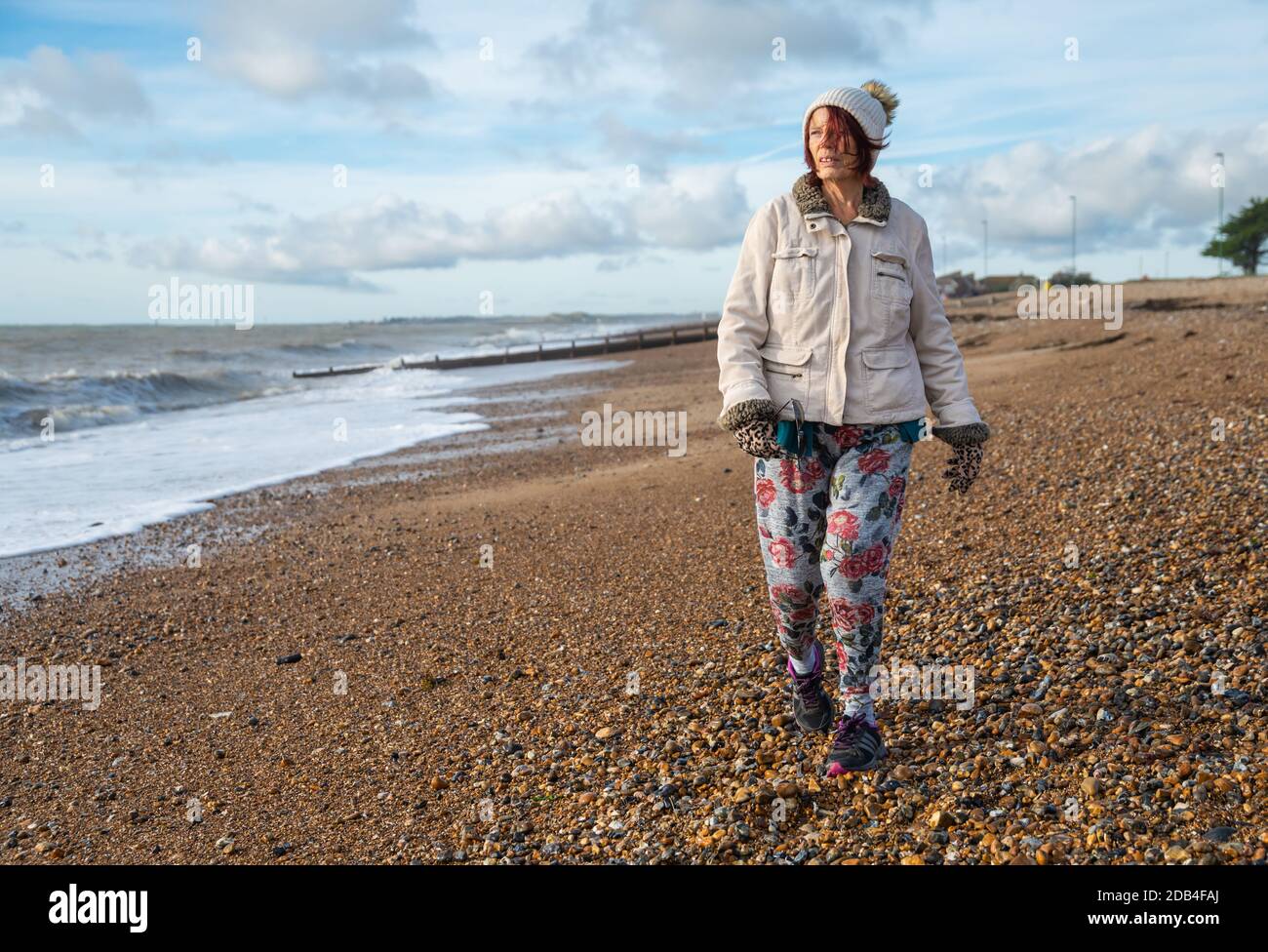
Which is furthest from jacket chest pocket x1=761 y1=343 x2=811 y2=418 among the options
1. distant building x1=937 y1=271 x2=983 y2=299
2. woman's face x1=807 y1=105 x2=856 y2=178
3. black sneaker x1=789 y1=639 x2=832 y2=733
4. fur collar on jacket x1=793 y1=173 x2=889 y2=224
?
distant building x1=937 y1=271 x2=983 y2=299

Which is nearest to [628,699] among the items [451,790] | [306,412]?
[451,790]

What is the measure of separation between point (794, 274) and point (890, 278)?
333mm

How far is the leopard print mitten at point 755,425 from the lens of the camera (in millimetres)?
3369

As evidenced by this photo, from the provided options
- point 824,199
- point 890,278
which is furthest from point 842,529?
point 824,199

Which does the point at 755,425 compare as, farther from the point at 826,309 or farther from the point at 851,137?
the point at 851,137

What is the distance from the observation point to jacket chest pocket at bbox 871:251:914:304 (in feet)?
11.3

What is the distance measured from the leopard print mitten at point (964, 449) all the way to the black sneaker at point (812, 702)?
884 mm

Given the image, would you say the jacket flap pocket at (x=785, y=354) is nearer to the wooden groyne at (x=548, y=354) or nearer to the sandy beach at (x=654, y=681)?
the sandy beach at (x=654, y=681)

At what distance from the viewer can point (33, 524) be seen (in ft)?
34.3

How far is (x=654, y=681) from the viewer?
5.01 meters

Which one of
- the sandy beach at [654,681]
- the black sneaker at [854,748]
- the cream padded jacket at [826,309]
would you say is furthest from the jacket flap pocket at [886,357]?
the sandy beach at [654,681]

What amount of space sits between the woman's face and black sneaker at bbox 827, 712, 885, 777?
6.46ft
